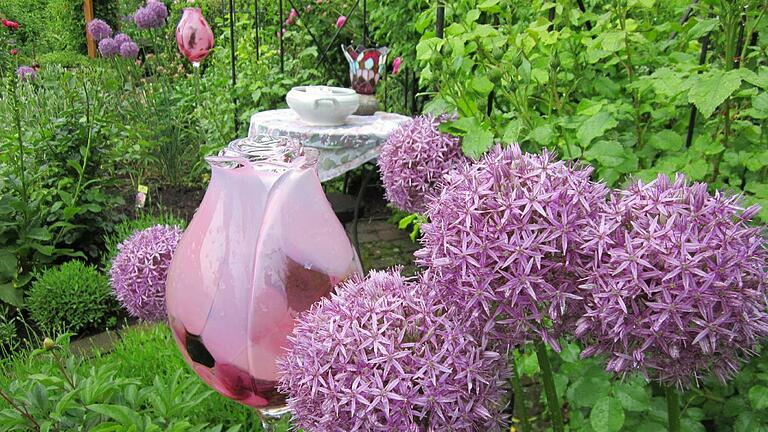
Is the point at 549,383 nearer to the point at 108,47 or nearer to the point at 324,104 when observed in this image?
the point at 324,104

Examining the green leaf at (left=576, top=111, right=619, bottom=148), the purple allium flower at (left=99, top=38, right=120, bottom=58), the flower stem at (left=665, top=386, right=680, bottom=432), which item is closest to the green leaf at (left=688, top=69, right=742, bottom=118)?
the green leaf at (left=576, top=111, right=619, bottom=148)

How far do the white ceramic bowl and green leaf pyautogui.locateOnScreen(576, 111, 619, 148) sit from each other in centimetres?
170

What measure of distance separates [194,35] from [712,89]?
4183 mm

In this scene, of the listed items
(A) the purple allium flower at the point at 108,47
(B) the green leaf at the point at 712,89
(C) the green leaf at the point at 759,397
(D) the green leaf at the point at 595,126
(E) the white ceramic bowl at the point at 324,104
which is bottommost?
(C) the green leaf at the point at 759,397

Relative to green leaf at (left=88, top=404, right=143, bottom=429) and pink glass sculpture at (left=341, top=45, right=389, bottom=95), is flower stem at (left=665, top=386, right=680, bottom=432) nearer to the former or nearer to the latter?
green leaf at (left=88, top=404, right=143, bottom=429)

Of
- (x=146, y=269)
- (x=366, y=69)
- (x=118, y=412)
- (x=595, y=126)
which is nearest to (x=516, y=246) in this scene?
(x=595, y=126)

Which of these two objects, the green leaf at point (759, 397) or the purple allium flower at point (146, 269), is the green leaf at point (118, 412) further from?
the green leaf at point (759, 397)

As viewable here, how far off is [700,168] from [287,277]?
0.85 meters

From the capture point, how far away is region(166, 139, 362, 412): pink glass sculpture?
112 centimetres

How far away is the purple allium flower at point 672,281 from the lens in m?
0.75

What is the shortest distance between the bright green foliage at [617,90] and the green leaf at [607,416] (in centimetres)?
43

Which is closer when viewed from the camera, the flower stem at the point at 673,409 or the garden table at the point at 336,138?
the flower stem at the point at 673,409

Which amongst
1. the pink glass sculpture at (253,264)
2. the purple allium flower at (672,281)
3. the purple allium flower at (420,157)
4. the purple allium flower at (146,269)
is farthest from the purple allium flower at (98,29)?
the purple allium flower at (672,281)

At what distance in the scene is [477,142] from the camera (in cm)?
137
